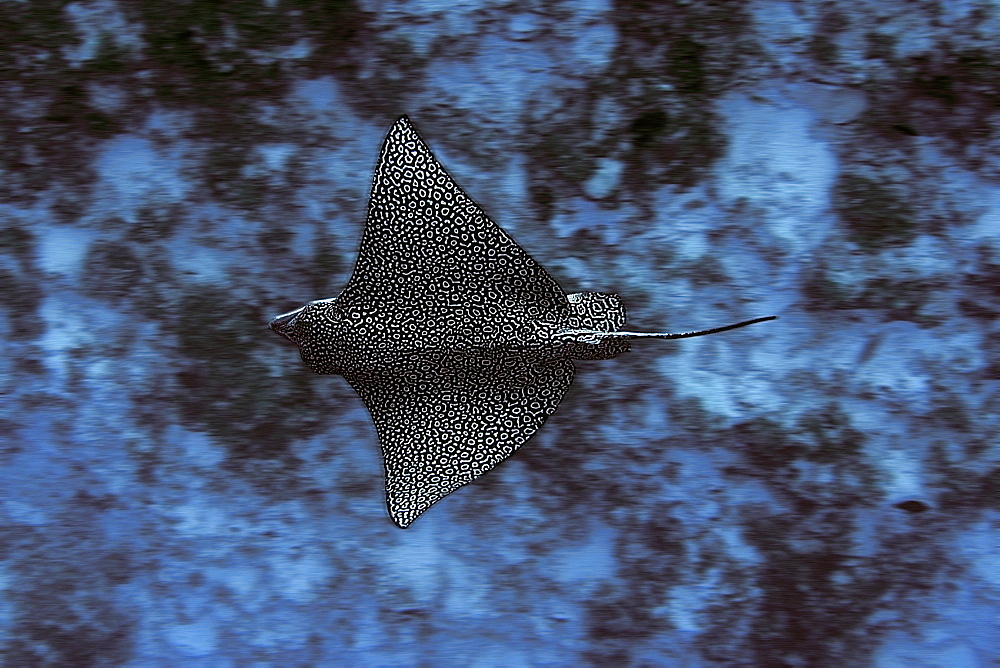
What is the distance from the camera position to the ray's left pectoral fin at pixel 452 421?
1587mm

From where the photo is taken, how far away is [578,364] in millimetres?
1848

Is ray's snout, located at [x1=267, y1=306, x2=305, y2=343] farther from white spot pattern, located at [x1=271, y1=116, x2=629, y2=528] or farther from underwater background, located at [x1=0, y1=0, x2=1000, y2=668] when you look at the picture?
underwater background, located at [x1=0, y1=0, x2=1000, y2=668]

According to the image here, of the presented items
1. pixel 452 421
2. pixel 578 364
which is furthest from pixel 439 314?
pixel 578 364

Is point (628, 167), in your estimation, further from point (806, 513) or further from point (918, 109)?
point (806, 513)

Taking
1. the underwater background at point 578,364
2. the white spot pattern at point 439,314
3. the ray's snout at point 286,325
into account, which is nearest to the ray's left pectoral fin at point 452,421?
the white spot pattern at point 439,314

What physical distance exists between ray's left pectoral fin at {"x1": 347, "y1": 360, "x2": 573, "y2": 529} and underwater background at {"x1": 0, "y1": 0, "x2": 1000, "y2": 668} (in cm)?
28

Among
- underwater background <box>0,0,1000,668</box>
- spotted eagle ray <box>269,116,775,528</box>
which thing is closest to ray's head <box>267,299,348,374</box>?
spotted eagle ray <box>269,116,775,528</box>

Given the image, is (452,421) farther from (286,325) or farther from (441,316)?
(286,325)

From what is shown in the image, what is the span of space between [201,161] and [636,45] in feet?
3.52

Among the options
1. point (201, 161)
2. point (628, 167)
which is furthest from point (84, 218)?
point (628, 167)

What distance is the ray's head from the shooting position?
154cm

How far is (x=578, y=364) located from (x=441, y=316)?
0.43 meters

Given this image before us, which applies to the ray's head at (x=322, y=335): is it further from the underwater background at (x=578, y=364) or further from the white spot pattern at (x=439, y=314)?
the underwater background at (x=578, y=364)

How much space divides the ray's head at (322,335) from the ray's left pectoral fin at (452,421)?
0.21 ft
